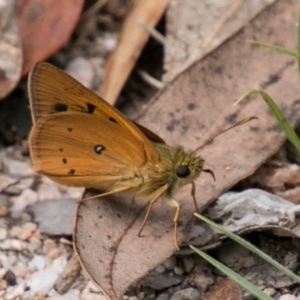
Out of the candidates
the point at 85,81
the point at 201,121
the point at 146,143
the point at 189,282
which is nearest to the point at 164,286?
the point at 189,282

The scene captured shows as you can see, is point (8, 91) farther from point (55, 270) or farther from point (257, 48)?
point (257, 48)

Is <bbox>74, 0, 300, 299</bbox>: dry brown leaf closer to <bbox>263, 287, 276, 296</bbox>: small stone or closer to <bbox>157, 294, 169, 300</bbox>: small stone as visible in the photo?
<bbox>157, 294, 169, 300</bbox>: small stone

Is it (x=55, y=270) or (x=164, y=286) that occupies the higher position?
(x=164, y=286)

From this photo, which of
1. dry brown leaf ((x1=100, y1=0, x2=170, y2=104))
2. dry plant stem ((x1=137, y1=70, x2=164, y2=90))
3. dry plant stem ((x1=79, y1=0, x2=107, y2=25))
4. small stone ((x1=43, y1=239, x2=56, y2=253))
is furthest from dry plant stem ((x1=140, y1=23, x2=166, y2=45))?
small stone ((x1=43, y1=239, x2=56, y2=253))

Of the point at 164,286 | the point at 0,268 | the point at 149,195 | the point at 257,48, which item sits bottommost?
the point at 0,268

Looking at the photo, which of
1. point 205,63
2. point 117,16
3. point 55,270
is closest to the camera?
point 55,270

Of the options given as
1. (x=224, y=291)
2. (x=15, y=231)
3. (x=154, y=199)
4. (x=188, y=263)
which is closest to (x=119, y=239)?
(x=154, y=199)

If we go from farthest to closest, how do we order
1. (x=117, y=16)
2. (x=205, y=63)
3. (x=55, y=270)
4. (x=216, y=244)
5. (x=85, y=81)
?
(x=117, y=16), (x=85, y=81), (x=205, y=63), (x=55, y=270), (x=216, y=244)
